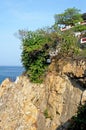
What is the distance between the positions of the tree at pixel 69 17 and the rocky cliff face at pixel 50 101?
416 inches

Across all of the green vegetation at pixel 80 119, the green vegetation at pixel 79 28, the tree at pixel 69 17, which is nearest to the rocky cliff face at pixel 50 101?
the green vegetation at pixel 80 119

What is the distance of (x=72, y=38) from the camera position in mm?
33188

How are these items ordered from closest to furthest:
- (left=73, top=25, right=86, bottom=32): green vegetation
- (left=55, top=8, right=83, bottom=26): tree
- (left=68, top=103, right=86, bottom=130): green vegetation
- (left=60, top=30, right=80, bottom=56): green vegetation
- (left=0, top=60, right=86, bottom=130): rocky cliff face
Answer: (left=68, top=103, right=86, bottom=130): green vegetation → (left=0, top=60, right=86, bottom=130): rocky cliff face → (left=60, top=30, right=80, bottom=56): green vegetation → (left=73, top=25, right=86, bottom=32): green vegetation → (left=55, top=8, right=83, bottom=26): tree

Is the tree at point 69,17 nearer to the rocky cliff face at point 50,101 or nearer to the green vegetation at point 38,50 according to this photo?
the green vegetation at point 38,50

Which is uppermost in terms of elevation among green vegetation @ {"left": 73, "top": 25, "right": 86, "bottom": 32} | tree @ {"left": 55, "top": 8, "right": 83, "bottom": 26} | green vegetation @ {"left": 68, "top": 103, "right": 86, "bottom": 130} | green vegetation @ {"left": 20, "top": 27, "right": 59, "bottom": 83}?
tree @ {"left": 55, "top": 8, "right": 83, "bottom": 26}

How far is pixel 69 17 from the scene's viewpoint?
141 feet

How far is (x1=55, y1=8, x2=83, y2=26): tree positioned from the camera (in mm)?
42188

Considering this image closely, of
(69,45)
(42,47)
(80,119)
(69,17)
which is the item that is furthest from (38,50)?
(69,17)

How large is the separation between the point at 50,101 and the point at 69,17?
14.1 metres

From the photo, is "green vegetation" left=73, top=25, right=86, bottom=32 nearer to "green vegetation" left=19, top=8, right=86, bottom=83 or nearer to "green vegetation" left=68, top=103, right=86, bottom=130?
"green vegetation" left=19, top=8, right=86, bottom=83

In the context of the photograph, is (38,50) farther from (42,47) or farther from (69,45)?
(69,45)

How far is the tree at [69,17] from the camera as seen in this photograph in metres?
42.2

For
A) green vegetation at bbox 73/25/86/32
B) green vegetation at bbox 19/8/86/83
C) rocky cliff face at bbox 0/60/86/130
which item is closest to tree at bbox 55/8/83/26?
green vegetation at bbox 73/25/86/32

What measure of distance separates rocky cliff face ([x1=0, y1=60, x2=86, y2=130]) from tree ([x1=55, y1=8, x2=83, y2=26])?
10562mm
